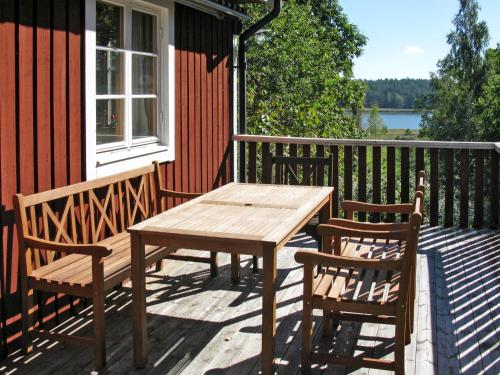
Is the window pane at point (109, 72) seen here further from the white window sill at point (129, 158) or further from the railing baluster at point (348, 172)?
the railing baluster at point (348, 172)

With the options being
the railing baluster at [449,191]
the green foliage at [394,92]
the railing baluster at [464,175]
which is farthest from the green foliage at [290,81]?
the green foliage at [394,92]

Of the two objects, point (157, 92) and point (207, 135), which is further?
point (207, 135)

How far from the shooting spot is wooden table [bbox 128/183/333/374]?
10.8 feet

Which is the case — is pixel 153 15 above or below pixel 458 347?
above

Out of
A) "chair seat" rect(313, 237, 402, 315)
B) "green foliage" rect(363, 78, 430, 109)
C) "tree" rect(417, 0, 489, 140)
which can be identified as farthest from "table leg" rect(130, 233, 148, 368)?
"green foliage" rect(363, 78, 430, 109)

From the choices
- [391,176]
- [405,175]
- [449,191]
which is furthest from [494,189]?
[391,176]

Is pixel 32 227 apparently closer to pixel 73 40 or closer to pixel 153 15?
pixel 73 40

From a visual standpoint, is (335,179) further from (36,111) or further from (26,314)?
(26,314)

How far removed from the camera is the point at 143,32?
524 centimetres

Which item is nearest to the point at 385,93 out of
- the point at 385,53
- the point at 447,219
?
the point at 385,53

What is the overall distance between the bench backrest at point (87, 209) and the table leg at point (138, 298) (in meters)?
0.62

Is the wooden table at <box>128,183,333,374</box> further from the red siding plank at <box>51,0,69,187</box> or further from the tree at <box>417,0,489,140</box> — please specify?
the tree at <box>417,0,489,140</box>

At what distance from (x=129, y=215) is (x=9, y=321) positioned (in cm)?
125

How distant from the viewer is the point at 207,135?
6488mm
